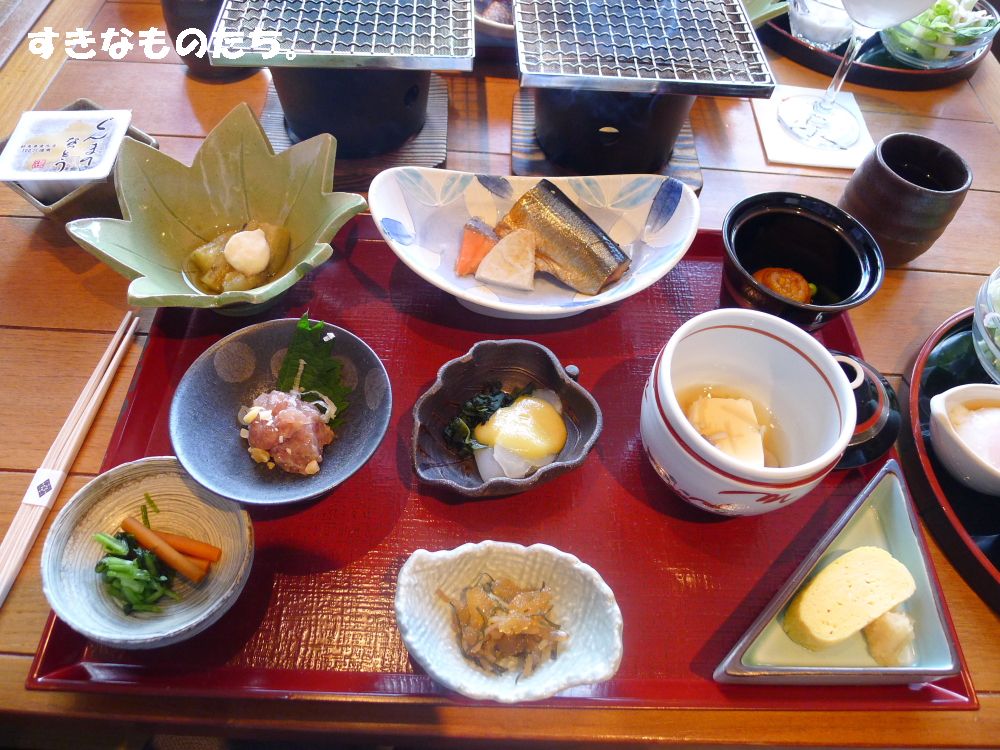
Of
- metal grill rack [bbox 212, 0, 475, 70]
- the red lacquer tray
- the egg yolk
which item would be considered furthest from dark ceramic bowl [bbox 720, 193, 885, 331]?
metal grill rack [bbox 212, 0, 475, 70]

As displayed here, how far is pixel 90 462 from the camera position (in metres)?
1.22

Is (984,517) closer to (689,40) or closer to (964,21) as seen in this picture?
(689,40)

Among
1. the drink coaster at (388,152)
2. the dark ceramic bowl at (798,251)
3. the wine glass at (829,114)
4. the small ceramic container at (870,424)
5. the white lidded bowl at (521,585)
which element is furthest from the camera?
the wine glass at (829,114)

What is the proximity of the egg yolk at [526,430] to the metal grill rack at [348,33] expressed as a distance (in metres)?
0.80

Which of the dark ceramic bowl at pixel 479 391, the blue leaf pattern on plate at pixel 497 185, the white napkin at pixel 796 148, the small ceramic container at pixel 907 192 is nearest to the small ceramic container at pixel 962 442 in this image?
the small ceramic container at pixel 907 192

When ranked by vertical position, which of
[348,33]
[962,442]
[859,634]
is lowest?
[859,634]

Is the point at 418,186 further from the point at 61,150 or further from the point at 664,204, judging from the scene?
the point at 61,150

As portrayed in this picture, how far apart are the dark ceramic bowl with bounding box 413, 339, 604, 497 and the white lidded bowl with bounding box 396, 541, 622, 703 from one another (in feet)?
0.44

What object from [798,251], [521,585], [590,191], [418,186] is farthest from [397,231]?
[798,251]

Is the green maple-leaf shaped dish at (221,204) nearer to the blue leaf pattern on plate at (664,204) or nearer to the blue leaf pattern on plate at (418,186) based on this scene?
the blue leaf pattern on plate at (418,186)

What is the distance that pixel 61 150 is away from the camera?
1477 mm

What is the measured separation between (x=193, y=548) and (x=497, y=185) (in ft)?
3.49

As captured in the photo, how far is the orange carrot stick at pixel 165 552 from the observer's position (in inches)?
40.3

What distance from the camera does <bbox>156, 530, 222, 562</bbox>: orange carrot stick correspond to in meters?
1.05
